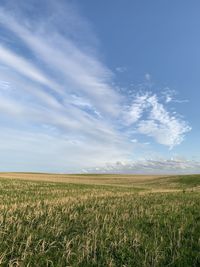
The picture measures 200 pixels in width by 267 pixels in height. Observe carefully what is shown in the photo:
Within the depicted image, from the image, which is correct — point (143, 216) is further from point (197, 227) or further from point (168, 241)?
point (168, 241)

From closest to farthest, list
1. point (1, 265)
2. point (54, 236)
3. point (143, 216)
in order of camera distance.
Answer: point (1, 265) → point (54, 236) → point (143, 216)

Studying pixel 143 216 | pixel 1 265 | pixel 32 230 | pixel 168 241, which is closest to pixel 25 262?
pixel 1 265

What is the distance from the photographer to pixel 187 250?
33.7ft

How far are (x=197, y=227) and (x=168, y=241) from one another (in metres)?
3.25

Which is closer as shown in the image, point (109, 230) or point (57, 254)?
point (57, 254)

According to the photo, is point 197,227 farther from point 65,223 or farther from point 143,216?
point 65,223

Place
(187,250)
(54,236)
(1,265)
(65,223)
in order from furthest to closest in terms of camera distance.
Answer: (65,223), (54,236), (187,250), (1,265)

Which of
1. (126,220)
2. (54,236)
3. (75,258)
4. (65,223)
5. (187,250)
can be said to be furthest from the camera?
(126,220)

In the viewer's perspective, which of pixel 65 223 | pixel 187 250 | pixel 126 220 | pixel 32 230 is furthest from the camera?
pixel 126 220

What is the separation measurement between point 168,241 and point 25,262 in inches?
208

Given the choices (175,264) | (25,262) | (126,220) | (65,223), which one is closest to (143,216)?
(126,220)

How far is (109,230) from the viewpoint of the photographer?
12258 millimetres

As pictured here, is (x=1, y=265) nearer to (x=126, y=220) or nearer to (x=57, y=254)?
(x=57, y=254)

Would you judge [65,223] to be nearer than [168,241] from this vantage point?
No
